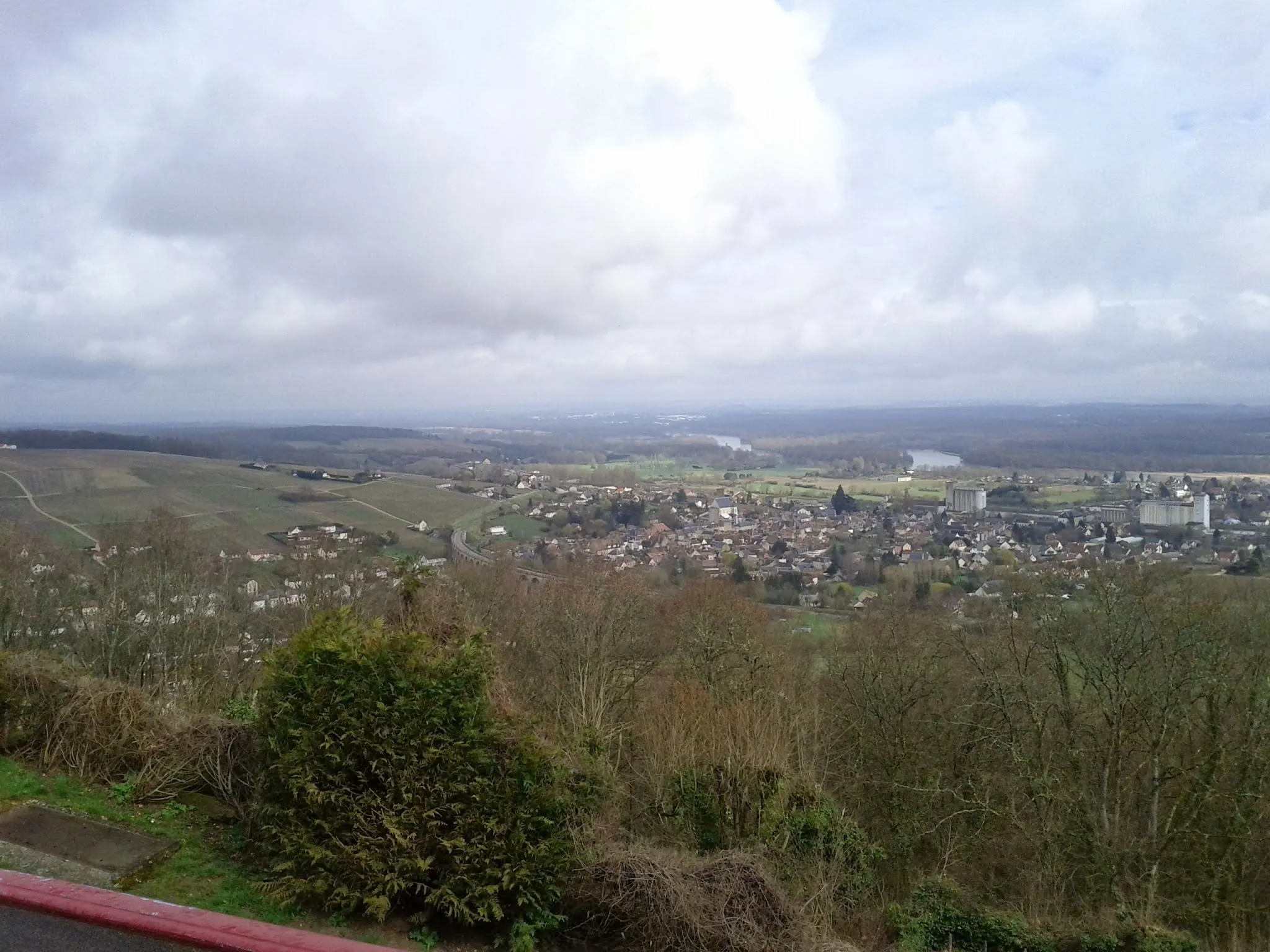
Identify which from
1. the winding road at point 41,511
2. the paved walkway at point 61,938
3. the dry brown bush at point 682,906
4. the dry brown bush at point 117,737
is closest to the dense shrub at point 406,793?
the dry brown bush at point 682,906

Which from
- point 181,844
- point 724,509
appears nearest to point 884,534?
point 724,509

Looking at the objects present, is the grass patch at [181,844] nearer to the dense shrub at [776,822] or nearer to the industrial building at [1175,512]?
the dense shrub at [776,822]

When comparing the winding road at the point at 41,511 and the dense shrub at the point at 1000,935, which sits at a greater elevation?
the winding road at the point at 41,511

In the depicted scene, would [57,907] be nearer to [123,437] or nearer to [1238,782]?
[1238,782]

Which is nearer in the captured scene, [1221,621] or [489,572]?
[1221,621]

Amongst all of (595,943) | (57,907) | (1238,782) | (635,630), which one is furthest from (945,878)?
(635,630)

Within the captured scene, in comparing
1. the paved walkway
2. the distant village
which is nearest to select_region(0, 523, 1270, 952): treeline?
the paved walkway

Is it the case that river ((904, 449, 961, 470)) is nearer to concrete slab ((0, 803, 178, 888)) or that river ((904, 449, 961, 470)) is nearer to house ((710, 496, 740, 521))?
house ((710, 496, 740, 521))
